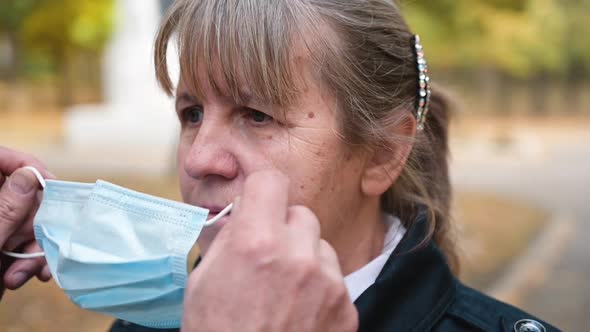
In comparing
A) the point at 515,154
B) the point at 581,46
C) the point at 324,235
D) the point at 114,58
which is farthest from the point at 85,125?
the point at 581,46

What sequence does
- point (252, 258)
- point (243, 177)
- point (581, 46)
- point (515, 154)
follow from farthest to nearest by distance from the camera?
point (581, 46), point (515, 154), point (243, 177), point (252, 258)

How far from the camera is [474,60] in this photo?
2055 centimetres

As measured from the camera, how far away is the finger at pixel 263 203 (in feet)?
4.40

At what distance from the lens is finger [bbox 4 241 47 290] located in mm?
2027

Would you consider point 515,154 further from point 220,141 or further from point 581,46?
point 220,141

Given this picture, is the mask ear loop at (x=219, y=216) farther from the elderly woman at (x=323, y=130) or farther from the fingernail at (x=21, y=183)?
the fingernail at (x=21, y=183)

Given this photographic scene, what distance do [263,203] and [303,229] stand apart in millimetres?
91

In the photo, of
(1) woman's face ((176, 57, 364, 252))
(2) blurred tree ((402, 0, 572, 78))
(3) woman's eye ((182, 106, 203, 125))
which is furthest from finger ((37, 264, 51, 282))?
(2) blurred tree ((402, 0, 572, 78))

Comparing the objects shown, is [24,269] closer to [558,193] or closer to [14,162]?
[14,162]

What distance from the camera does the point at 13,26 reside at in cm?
1839

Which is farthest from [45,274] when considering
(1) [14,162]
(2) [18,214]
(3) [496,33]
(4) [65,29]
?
(3) [496,33]

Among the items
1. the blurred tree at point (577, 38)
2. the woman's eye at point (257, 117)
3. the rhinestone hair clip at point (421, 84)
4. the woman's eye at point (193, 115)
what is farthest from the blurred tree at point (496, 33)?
the woman's eye at point (257, 117)

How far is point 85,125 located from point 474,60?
11878 millimetres

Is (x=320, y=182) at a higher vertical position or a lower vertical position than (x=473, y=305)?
higher
